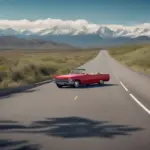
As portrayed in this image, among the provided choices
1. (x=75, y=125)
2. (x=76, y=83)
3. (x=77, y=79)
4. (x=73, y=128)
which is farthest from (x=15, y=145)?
(x=76, y=83)

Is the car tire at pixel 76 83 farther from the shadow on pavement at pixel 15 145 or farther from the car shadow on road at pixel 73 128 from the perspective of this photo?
the shadow on pavement at pixel 15 145

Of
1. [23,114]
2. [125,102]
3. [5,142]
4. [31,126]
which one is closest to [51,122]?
[31,126]

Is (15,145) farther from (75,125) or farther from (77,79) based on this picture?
(77,79)

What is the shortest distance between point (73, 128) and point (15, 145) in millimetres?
2689

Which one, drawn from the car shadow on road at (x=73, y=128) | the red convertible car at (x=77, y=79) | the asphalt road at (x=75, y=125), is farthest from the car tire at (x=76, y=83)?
the car shadow on road at (x=73, y=128)

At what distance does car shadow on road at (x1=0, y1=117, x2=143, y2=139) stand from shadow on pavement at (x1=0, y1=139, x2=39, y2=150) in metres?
1.22

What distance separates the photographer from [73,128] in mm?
11273

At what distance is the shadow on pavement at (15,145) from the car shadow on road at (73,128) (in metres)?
1.22

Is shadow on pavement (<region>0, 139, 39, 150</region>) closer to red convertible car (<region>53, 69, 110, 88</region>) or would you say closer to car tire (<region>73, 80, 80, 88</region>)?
red convertible car (<region>53, 69, 110, 88</region>)

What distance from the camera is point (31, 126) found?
11602 millimetres

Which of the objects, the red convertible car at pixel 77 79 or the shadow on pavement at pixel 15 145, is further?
the red convertible car at pixel 77 79

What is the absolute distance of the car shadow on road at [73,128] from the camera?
33.9ft

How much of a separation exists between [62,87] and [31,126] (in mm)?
17257

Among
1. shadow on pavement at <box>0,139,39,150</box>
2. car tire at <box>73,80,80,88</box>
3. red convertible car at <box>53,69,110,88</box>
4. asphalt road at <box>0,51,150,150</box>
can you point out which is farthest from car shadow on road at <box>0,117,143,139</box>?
car tire at <box>73,80,80,88</box>
